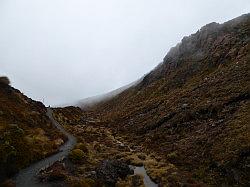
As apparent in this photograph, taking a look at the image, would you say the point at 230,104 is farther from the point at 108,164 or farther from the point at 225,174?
the point at 108,164

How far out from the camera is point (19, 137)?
52.8 metres

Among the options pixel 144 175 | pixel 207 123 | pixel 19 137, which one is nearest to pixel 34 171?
pixel 19 137

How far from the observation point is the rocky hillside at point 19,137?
44531mm

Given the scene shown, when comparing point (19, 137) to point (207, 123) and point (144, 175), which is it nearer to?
point (144, 175)

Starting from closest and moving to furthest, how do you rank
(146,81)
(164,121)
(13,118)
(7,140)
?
(7,140), (13,118), (164,121), (146,81)

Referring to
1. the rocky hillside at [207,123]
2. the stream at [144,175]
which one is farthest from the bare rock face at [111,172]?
the rocky hillside at [207,123]

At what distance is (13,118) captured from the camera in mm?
69625

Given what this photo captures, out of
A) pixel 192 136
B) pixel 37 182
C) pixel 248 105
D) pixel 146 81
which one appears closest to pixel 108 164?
pixel 37 182

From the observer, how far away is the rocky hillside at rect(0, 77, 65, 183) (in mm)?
44531

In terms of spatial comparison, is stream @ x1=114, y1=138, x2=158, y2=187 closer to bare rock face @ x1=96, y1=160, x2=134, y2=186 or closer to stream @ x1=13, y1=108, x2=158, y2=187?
stream @ x1=13, y1=108, x2=158, y2=187

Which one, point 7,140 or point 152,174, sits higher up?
point 7,140

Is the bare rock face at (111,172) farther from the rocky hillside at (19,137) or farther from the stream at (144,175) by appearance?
the rocky hillside at (19,137)

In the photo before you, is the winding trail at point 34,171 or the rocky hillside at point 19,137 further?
the rocky hillside at point 19,137

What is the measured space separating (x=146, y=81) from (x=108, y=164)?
14872cm
